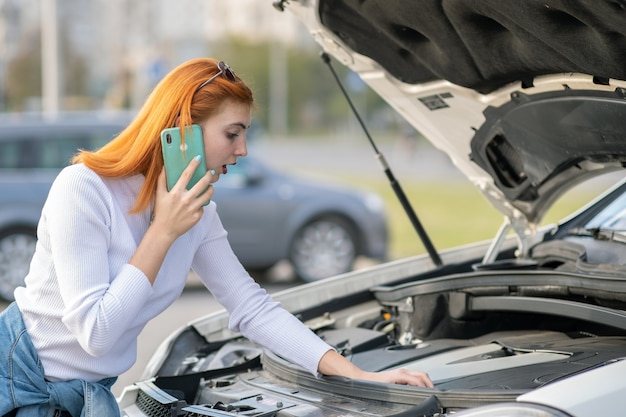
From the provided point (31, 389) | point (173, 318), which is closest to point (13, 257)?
point (173, 318)

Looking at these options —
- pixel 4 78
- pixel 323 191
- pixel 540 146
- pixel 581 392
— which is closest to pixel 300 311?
pixel 540 146

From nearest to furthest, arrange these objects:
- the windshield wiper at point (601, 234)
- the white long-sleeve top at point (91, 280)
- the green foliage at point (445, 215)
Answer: the white long-sleeve top at point (91, 280)
the windshield wiper at point (601, 234)
the green foliage at point (445, 215)

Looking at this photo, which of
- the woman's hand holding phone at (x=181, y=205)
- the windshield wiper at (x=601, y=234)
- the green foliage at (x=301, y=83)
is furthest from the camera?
the green foliage at (x=301, y=83)

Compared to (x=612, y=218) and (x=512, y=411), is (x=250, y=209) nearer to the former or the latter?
(x=612, y=218)

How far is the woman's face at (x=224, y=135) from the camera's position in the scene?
2.53 metres

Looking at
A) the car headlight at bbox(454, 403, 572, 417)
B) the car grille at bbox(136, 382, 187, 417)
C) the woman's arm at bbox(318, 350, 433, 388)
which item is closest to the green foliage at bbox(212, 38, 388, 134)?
the car grille at bbox(136, 382, 187, 417)

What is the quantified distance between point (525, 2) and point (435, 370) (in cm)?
114

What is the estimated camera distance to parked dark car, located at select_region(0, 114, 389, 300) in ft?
29.9

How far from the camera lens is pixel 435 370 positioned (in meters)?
2.85

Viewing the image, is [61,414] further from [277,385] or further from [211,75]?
[211,75]

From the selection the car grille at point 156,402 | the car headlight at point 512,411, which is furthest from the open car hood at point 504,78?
the car grille at point 156,402

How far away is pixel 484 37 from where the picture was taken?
2822 mm

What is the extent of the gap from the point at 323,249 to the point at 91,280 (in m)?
7.75

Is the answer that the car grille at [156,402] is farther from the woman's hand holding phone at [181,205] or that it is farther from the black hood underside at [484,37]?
the black hood underside at [484,37]
